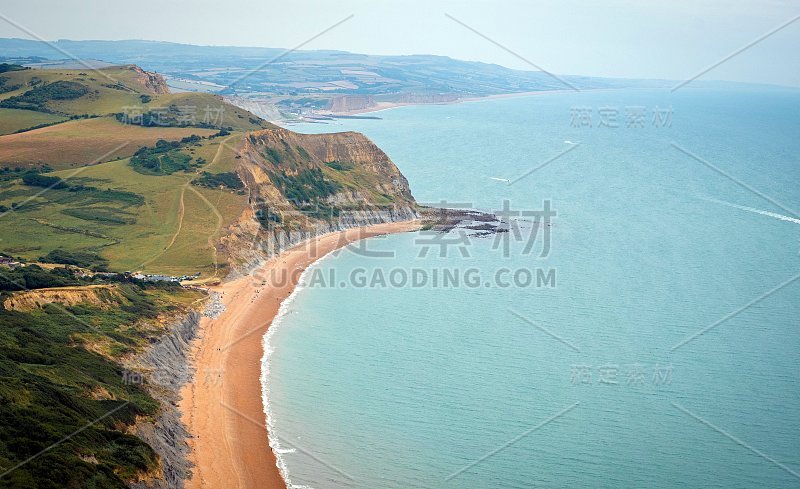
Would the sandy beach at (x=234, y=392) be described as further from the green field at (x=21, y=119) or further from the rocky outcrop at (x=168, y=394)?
the green field at (x=21, y=119)

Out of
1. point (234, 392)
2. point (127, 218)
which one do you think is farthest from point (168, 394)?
point (127, 218)

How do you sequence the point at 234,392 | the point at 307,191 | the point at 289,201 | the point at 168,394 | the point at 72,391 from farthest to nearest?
the point at 307,191 → the point at 289,201 → the point at 234,392 → the point at 168,394 → the point at 72,391

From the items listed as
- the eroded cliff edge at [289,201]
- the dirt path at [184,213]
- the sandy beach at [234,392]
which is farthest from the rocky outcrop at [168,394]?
the dirt path at [184,213]

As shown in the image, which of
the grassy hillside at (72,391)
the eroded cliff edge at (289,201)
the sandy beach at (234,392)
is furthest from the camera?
the eroded cliff edge at (289,201)

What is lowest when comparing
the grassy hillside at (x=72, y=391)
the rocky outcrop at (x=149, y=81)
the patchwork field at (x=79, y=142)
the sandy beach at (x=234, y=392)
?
the sandy beach at (x=234, y=392)

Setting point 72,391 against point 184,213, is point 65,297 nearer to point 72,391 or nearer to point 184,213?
point 72,391

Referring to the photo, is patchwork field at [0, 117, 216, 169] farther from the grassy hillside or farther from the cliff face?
the grassy hillside

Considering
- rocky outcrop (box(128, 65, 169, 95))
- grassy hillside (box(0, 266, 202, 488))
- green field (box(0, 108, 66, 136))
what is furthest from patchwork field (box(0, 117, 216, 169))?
grassy hillside (box(0, 266, 202, 488))
